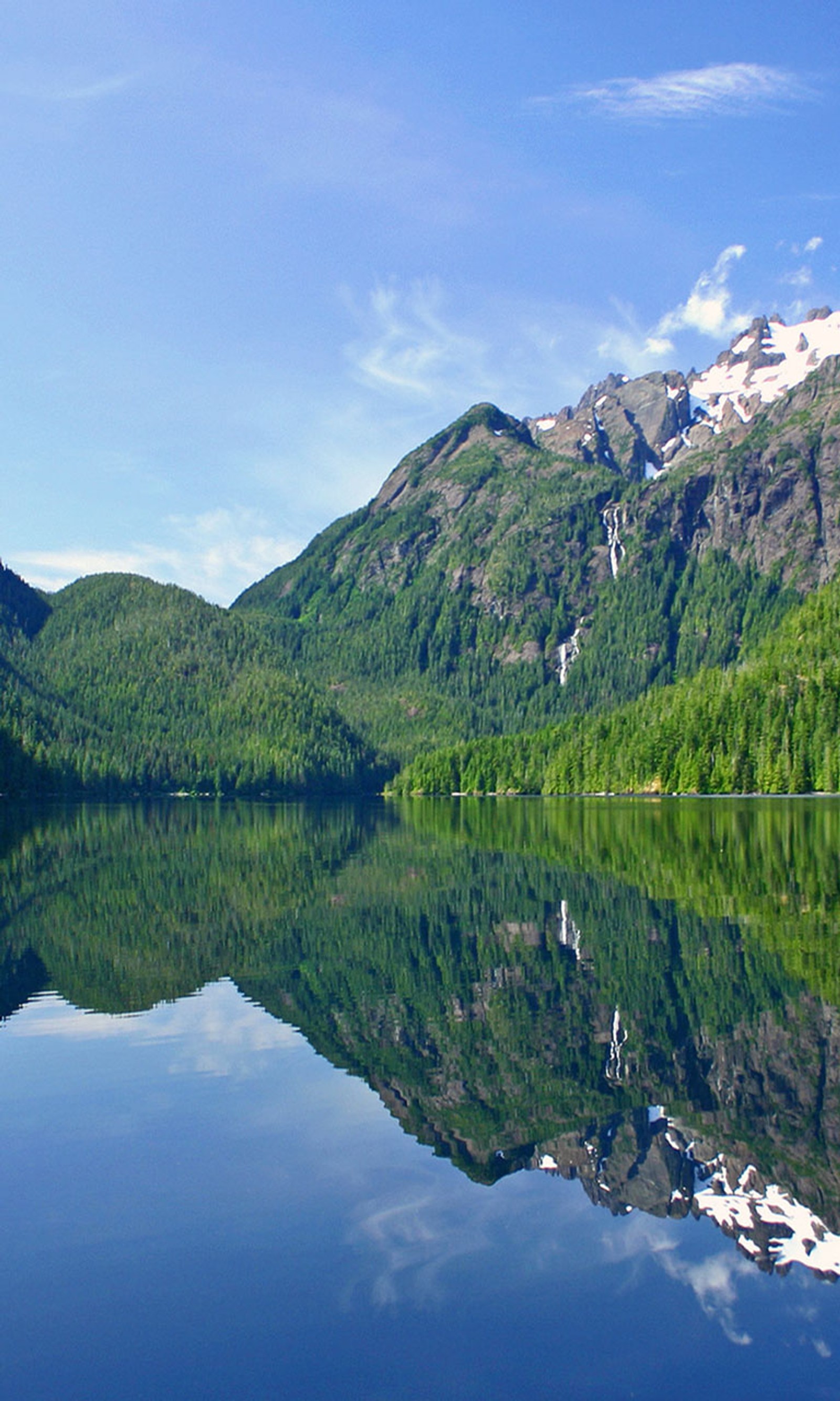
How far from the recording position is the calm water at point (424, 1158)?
11711 mm

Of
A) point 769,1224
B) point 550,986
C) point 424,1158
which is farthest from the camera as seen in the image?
point 550,986

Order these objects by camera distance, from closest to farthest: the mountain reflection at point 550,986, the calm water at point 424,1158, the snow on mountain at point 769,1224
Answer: the calm water at point 424,1158 → the snow on mountain at point 769,1224 → the mountain reflection at point 550,986

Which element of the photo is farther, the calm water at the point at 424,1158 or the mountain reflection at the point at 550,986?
the mountain reflection at the point at 550,986

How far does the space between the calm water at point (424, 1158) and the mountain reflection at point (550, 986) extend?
10cm

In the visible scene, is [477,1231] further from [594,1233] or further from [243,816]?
[243,816]

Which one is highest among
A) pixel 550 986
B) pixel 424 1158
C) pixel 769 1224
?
pixel 550 986

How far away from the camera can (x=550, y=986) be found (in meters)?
27.6

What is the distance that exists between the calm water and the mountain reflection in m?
0.10

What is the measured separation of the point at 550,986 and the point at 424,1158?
1120 centimetres

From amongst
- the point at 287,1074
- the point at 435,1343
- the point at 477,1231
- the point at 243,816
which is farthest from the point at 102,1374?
the point at 243,816

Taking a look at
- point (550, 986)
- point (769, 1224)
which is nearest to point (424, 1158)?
point (769, 1224)

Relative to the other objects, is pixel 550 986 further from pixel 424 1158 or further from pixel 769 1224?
pixel 769 1224

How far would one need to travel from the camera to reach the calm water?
461 inches

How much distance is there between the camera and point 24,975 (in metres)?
31.3
